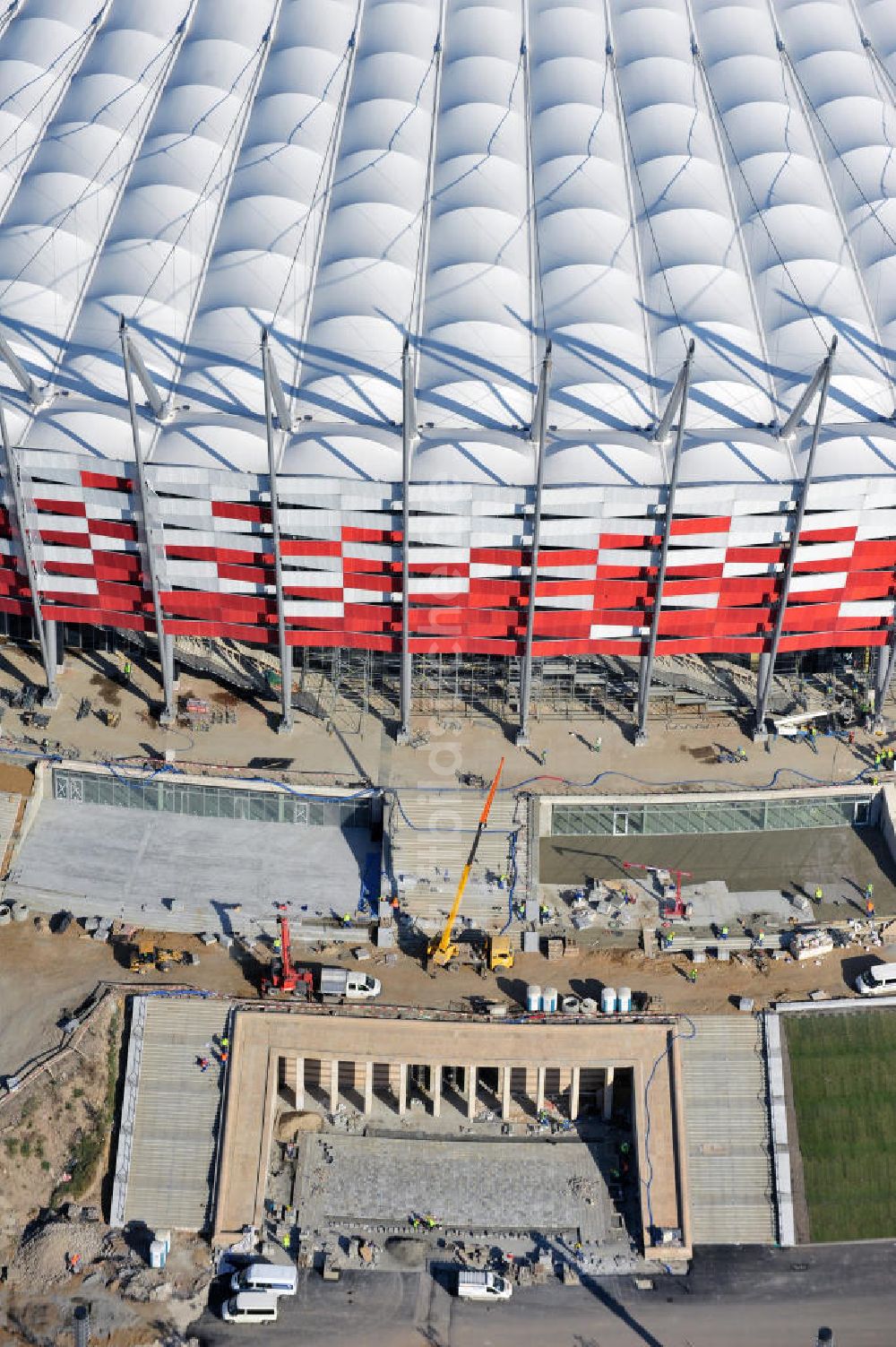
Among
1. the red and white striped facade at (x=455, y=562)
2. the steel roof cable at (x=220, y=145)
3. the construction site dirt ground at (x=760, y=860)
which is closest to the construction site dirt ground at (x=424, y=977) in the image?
the construction site dirt ground at (x=760, y=860)

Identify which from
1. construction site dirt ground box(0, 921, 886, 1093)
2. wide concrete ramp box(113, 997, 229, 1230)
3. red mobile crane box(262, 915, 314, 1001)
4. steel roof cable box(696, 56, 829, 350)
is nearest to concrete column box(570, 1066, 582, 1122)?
construction site dirt ground box(0, 921, 886, 1093)

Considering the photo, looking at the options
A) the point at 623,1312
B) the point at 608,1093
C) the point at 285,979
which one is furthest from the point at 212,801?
the point at 623,1312

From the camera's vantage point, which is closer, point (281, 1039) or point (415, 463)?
point (281, 1039)

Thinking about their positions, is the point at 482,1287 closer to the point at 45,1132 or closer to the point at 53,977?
the point at 45,1132

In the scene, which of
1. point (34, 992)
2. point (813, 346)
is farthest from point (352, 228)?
point (34, 992)

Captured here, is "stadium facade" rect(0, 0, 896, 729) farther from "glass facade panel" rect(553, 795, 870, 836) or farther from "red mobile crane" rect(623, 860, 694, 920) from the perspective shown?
"red mobile crane" rect(623, 860, 694, 920)

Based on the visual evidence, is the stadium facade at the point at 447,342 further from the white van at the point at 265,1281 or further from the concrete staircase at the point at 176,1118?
the white van at the point at 265,1281

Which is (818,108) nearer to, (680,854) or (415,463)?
(415,463)
